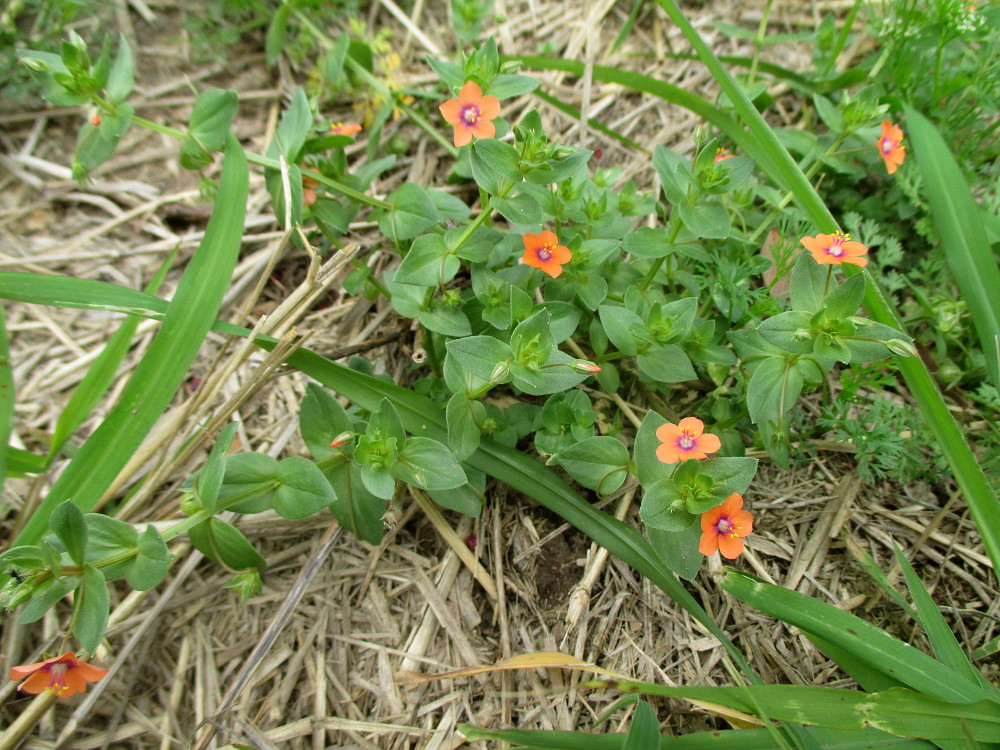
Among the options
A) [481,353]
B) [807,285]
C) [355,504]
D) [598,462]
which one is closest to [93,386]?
[355,504]

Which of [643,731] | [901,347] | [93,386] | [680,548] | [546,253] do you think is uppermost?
[901,347]

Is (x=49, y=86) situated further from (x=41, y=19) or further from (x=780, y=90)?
(x=780, y=90)

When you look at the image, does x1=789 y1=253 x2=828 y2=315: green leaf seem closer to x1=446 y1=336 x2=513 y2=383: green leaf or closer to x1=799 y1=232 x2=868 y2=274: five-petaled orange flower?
x1=799 y1=232 x2=868 y2=274: five-petaled orange flower

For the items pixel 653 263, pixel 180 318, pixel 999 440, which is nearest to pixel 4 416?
pixel 180 318

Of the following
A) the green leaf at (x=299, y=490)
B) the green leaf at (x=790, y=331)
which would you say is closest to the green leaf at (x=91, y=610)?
the green leaf at (x=299, y=490)

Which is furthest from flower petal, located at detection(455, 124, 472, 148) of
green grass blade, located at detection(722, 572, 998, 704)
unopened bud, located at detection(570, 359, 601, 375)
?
green grass blade, located at detection(722, 572, 998, 704)

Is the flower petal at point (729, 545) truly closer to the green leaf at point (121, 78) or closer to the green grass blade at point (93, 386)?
the green grass blade at point (93, 386)

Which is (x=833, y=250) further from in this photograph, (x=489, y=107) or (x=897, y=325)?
(x=489, y=107)

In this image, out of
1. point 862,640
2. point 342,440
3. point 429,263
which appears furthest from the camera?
point 429,263
